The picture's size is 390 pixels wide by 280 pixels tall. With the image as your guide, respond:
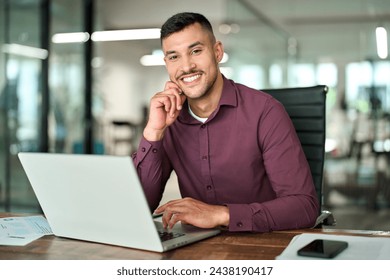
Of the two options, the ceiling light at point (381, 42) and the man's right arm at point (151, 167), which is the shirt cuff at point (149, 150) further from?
the ceiling light at point (381, 42)

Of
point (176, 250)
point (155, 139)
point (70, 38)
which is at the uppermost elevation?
point (70, 38)

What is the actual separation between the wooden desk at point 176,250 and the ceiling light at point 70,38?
14.3 feet

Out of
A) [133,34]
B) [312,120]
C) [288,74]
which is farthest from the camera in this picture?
[133,34]

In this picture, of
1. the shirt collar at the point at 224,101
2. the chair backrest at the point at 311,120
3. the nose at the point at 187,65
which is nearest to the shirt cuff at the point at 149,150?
the shirt collar at the point at 224,101

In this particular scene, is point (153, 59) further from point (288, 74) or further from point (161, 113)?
point (161, 113)

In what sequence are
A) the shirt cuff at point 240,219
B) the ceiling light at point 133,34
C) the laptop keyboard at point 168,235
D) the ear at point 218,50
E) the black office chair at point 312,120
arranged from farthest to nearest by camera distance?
the ceiling light at point 133,34 → the black office chair at point 312,120 → the ear at point 218,50 → the shirt cuff at point 240,219 → the laptop keyboard at point 168,235

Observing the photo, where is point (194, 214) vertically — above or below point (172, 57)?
below

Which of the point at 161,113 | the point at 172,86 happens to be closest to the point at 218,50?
the point at 172,86

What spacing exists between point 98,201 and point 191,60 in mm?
783

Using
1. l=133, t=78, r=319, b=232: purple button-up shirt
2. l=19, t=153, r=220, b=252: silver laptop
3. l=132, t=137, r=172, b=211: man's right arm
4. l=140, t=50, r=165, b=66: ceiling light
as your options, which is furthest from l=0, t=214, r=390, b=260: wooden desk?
l=140, t=50, r=165, b=66: ceiling light

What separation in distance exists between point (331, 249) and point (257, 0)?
14.3 ft

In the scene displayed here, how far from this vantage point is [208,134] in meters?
1.70

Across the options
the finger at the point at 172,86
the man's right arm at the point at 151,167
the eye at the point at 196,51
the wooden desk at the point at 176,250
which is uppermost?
the eye at the point at 196,51

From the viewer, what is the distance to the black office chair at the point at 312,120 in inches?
77.0
